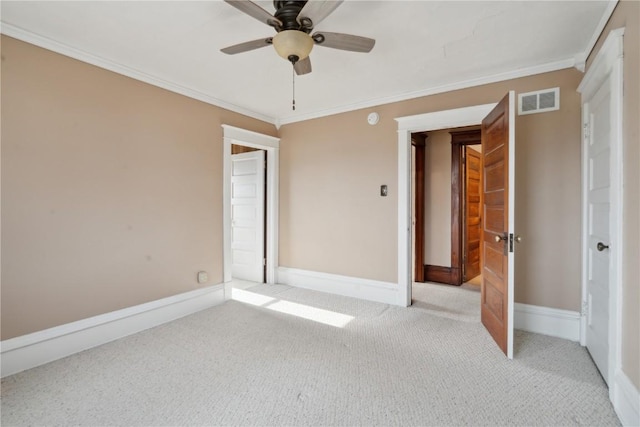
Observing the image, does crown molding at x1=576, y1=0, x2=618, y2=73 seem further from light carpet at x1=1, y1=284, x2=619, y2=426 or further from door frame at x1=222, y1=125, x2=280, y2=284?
door frame at x1=222, y1=125, x2=280, y2=284

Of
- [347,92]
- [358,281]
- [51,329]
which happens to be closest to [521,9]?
[347,92]

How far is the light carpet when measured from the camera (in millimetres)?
1718

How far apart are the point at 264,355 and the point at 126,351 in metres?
1.16

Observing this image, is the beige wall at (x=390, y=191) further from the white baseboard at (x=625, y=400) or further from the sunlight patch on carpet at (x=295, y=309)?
the white baseboard at (x=625, y=400)

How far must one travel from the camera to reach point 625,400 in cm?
161

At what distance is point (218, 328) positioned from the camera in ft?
9.64

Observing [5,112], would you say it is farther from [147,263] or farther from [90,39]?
[147,263]

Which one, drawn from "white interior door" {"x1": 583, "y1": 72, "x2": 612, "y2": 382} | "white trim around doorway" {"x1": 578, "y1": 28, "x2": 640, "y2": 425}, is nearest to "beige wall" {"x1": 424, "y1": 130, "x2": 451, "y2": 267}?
"white interior door" {"x1": 583, "y1": 72, "x2": 612, "y2": 382}

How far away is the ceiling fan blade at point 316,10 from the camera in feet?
5.36

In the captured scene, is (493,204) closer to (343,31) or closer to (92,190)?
(343,31)

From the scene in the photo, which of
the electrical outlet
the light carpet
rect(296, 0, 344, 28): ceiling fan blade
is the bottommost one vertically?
the light carpet

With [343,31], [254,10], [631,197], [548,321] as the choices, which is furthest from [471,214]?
[254,10]

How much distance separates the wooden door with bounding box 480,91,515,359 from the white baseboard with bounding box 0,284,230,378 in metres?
3.04

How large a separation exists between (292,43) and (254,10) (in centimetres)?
27
